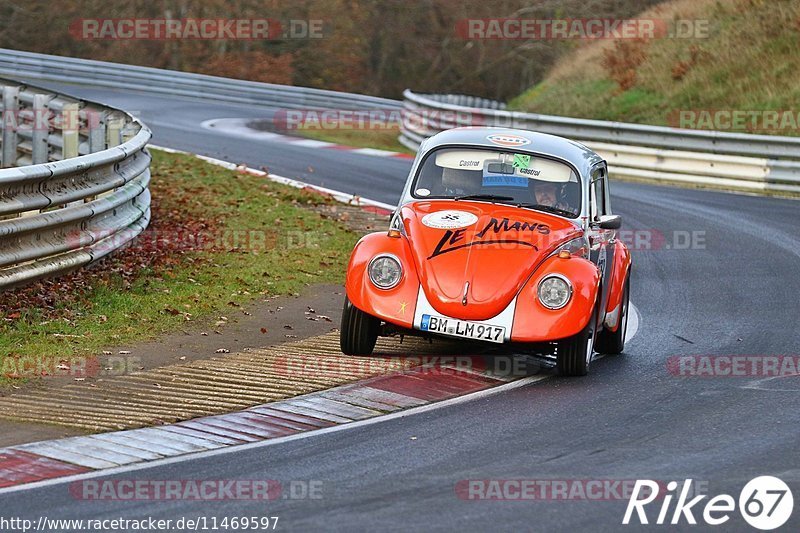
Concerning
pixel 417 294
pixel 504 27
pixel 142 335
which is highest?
pixel 504 27

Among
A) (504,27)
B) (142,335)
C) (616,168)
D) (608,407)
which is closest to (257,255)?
(142,335)

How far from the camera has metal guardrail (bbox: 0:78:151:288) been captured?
9594mm

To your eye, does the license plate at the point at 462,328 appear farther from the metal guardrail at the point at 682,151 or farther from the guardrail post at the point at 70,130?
the metal guardrail at the point at 682,151

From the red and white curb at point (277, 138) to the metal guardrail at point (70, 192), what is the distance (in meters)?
8.58

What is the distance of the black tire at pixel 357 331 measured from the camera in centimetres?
891

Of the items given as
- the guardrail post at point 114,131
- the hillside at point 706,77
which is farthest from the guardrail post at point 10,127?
the hillside at point 706,77

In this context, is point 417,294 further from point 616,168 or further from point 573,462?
point 616,168

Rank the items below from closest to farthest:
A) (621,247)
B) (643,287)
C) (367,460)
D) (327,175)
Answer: (367,460) < (621,247) < (643,287) < (327,175)

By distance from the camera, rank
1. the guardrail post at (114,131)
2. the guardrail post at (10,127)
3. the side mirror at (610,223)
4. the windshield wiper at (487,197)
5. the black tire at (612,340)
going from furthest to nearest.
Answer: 1. the guardrail post at (10,127)
2. the guardrail post at (114,131)
3. the black tire at (612,340)
4. the windshield wiper at (487,197)
5. the side mirror at (610,223)

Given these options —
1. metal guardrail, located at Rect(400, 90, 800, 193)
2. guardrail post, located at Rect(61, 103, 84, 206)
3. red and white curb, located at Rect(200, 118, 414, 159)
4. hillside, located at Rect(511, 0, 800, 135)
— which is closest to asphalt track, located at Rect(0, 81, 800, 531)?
guardrail post, located at Rect(61, 103, 84, 206)

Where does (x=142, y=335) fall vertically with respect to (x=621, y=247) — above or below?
below

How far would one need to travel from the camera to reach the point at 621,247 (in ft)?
34.0

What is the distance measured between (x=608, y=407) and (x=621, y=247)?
2733mm

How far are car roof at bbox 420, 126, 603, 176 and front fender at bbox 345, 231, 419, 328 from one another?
1236 millimetres
